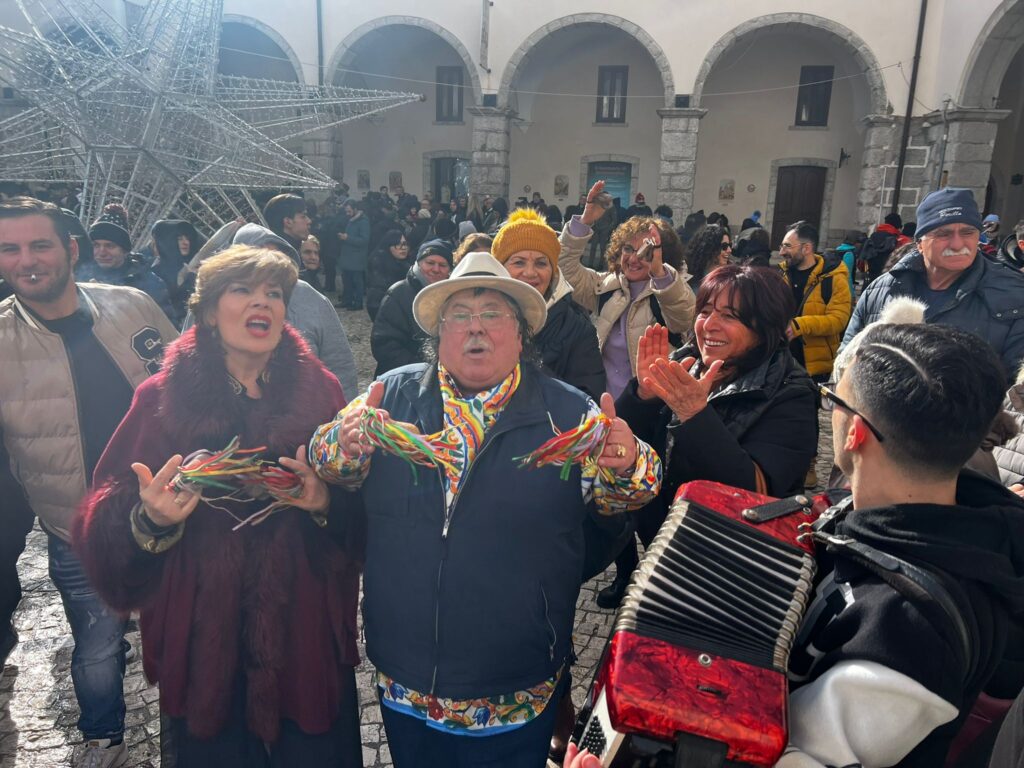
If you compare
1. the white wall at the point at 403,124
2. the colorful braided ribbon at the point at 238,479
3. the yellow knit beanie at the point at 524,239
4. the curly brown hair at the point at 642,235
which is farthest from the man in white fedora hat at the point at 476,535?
the white wall at the point at 403,124

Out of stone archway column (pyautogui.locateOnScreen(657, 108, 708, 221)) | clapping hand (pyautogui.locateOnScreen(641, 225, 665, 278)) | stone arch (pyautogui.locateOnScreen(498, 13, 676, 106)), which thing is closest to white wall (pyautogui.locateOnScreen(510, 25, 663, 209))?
stone arch (pyautogui.locateOnScreen(498, 13, 676, 106))

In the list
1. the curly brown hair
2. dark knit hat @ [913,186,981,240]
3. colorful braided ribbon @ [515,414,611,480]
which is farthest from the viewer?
the curly brown hair

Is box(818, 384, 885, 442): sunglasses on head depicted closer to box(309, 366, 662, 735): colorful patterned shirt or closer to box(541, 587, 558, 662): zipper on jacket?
box(309, 366, 662, 735): colorful patterned shirt

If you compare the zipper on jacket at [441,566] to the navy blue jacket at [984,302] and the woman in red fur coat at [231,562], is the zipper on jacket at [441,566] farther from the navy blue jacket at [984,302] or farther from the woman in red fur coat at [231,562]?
the navy blue jacket at [984,302]

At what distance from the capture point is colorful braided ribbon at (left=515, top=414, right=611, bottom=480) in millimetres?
1834

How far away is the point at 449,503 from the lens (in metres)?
2.01

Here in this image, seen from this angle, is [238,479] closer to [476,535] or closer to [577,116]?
[476,535]

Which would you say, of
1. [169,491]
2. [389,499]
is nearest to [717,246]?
[389,499]

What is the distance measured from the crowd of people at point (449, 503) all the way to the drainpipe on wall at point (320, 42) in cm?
1713

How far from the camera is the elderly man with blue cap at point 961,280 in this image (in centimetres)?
357

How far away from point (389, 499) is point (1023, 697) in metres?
1.53

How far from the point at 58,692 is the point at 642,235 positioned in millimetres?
3911

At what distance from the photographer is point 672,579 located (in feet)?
5.23

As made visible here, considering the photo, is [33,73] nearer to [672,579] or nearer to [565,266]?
[565,266]
